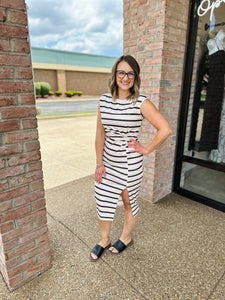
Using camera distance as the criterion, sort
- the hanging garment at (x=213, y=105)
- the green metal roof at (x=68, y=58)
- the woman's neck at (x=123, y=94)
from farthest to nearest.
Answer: the green metal roof at (x=68, y=58) < the hanging garment at (x=213, y=105) < the woman's neck at (x=123, y=94)

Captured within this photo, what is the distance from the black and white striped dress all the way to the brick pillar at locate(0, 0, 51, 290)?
1.92 feet

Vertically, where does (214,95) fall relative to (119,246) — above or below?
above

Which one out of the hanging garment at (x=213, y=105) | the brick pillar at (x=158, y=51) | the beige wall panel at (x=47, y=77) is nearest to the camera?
the brick pillar at (x=158, y=51)

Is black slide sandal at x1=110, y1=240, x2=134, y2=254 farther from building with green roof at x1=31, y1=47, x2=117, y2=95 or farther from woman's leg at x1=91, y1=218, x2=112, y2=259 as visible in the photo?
building with green roof at x1=31, y1=47, x2=117, y2=95

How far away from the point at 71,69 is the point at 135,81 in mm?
34553

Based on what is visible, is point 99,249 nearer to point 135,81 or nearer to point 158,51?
point 135,81

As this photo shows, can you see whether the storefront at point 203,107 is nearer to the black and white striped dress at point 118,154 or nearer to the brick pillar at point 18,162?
the black and white striped dress at point 118,154

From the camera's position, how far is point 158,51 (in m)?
2.70

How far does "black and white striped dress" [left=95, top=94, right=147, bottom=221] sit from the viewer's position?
1835mm

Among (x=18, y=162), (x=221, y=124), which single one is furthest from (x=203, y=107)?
(x=18, y=162)

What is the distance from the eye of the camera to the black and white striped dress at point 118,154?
1.83 m

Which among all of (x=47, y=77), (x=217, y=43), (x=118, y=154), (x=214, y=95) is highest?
(x=47, y=77)

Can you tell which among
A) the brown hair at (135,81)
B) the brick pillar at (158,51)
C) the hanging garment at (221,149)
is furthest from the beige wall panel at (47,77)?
the brown hair at (135,81)

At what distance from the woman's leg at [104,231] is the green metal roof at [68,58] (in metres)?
33.1
